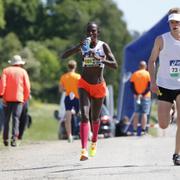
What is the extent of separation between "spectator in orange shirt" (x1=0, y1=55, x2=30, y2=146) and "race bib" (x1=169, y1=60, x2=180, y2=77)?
546cm

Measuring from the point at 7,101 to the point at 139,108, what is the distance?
4743 mm

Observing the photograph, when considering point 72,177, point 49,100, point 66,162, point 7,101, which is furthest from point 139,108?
point 49,100

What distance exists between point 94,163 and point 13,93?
15.0 feet

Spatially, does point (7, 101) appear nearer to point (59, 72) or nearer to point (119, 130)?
point (119, 130)

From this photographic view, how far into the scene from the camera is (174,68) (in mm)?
10195

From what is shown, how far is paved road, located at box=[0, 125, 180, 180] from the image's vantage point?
31.3ft

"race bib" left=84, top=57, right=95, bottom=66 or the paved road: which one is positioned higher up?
"race bib" left=84, top=57, right=95, bottom=66

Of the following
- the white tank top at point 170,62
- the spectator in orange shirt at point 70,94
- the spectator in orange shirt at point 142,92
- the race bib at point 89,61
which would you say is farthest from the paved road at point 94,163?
the spectator in orange shirt at point 142,92

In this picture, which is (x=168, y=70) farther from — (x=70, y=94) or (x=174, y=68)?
(x=70, y=94)

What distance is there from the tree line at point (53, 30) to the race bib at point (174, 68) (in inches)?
2756

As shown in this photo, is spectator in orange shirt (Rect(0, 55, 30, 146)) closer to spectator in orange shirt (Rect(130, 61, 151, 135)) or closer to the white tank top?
spectator in orange shirt (Rect(130, 61, 151, 135))

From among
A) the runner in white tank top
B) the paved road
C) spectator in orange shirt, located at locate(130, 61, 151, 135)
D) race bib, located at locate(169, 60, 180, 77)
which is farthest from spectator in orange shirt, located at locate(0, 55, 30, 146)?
race bib, located at locate(169, 60, 180, 77)

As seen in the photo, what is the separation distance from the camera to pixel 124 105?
76.0ft

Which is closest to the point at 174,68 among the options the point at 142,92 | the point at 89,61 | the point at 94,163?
the point at 89,61
